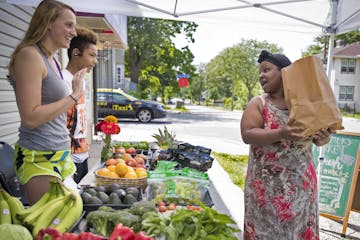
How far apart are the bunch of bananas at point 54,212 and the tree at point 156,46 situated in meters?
24.5

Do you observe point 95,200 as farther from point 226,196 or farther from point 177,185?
point 226,196

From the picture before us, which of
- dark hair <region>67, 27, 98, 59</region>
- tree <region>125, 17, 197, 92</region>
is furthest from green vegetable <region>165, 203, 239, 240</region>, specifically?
tree <region>125, 17, 197, 92</region>

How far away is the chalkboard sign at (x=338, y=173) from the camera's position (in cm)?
431

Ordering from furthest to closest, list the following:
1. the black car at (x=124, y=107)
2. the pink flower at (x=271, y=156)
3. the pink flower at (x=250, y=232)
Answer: the black car at (x=124, y=107), the pink flower at (x=250, y=232), the pink flower at (x=271, y=156)

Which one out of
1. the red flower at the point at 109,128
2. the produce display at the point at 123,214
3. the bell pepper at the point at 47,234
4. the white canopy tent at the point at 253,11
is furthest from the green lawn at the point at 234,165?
the bell pepper at the point at 47,234

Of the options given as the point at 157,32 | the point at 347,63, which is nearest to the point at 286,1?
the point at 157,32

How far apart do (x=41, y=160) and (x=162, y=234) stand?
76 centimetres

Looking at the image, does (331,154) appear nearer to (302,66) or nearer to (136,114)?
(302,66)

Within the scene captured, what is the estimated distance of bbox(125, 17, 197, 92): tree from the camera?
25641mm

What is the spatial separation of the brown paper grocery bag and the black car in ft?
46.4

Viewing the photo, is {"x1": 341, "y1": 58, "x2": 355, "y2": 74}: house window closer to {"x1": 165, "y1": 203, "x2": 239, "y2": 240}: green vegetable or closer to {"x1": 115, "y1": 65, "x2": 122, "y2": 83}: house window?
{"x1": 115, "y1": 65, "x2": 122, "y2": 83}: house window

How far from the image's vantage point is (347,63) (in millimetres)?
41969

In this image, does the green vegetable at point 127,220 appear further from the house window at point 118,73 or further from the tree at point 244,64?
the tree at point 244,64

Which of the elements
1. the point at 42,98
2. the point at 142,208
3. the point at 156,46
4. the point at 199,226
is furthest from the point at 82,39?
the point at 156,46
